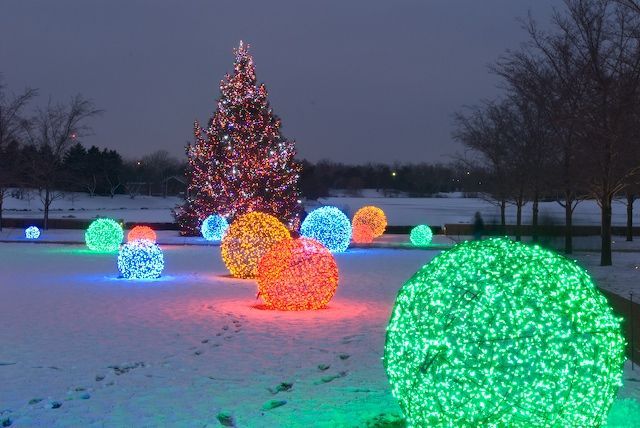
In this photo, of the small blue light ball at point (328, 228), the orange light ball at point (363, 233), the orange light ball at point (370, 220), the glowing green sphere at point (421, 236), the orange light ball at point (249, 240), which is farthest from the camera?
the orange light ball at point (370, 220)

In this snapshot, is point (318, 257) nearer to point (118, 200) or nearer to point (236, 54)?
point (236, 54)

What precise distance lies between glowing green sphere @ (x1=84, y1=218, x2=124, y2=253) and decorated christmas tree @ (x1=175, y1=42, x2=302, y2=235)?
7.46 meters

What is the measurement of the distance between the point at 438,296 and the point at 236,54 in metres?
29.9

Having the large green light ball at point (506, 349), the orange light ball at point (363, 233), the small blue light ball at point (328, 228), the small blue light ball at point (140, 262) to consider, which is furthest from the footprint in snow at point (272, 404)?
the orange light ball at point (363, 233)

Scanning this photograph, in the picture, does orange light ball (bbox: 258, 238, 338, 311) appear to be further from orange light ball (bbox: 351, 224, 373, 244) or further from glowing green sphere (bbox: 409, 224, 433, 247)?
orange light ball (bbox: 351, 224, 373, 244)

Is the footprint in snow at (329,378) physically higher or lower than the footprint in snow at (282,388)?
lower

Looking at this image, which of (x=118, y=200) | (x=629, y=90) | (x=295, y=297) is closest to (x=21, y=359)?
(x=295, y=297)

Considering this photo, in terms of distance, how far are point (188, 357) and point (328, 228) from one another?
1674 centimetres

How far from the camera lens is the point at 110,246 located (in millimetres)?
25547

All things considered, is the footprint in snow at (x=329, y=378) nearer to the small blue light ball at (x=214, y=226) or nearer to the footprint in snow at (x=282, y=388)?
the footprint in snow at (x=282, y=388)

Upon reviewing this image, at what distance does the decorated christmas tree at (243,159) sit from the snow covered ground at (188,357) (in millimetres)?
16523

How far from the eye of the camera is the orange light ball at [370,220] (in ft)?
106

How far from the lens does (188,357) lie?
892 cm

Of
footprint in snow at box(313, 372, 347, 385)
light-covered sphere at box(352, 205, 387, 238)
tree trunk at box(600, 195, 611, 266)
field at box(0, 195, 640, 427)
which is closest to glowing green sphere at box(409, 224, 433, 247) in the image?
light-covered sphere at box(352, 205, 387, 238)
